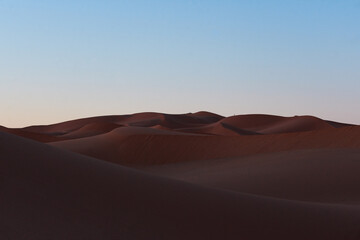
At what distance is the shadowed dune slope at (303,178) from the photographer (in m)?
10.0

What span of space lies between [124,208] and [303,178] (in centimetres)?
726

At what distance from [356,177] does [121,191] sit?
24.5 feet

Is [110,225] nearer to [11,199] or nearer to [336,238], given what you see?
[11,199]

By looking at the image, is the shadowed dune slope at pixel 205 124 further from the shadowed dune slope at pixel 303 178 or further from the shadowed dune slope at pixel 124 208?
the shadowed dune slope at pixel 124 208

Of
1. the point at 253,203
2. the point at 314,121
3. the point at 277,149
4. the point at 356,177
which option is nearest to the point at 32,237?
the point at 253,203

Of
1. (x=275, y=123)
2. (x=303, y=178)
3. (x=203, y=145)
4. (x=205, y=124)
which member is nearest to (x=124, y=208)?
(x=303, y=178)

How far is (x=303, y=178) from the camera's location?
1127 cm

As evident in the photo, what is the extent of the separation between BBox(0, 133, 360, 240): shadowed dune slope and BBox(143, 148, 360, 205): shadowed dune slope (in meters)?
3.73

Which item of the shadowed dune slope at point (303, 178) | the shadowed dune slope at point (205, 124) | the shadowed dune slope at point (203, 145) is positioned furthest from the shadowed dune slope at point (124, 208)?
the shadowed dune slope at point (205, 124)

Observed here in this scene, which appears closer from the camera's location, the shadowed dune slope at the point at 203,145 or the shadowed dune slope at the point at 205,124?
the shadowed dune slope at the point at 203,145

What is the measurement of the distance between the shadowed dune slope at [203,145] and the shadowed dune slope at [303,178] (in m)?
4.64

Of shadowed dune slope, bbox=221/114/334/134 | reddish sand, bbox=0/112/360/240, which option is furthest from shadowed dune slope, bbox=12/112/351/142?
reddish sand, bbox=0/112/360/240

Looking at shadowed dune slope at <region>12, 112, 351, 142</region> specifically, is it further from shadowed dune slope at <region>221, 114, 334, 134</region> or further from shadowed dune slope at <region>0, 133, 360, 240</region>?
shadowed dune slope at <region>0, 133, 360, 240</region>

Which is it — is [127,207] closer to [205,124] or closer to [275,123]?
[275,123]
